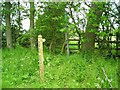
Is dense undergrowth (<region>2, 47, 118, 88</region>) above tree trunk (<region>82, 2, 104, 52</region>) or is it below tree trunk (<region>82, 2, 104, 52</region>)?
below

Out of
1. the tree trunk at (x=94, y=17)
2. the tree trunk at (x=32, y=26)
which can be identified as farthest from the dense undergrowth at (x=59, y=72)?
the tree trunk at (x=32, y=26)

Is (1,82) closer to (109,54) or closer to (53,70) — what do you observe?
(53,70)

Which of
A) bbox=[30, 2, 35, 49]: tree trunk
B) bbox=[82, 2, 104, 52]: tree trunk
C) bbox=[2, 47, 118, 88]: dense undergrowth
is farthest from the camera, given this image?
bbox=[30, 2, 35, 49]: tree trunk

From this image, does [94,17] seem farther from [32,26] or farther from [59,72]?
[32,26]

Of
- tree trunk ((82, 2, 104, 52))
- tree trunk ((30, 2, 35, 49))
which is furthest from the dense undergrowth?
tree trunk ((30, 2, 35, 49))

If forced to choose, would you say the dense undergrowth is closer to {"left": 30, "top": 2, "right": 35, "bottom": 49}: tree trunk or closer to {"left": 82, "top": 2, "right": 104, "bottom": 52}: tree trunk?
{"left": 82, "top": 2, "right": 104, "bottom": 52}: tree trunk

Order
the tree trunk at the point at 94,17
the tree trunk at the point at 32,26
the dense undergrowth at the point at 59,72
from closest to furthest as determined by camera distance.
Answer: the dense undergrowth at the point at 59,72, the tree trunk at the point at 94,17, the tree trunk at the point at 32,26

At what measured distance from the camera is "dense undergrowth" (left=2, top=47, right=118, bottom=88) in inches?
213

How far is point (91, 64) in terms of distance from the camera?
6.81 metres

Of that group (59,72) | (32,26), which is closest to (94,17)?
(59,72)

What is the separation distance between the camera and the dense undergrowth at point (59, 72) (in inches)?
213

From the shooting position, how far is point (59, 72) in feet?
20.2

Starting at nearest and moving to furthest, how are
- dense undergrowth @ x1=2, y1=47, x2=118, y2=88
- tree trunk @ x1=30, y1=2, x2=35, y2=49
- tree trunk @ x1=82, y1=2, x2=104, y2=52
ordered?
dense undergrowth @ x1=2, y1=47, x2=118, y2=88 < tree trunk @ x1=82, y1=2, x2=104, y2=52 < tree trunk @ x1=30, y1=2, x2=35, y2=49

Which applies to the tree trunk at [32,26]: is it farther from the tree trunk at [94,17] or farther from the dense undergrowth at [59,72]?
the tree trunk at [94,17]
